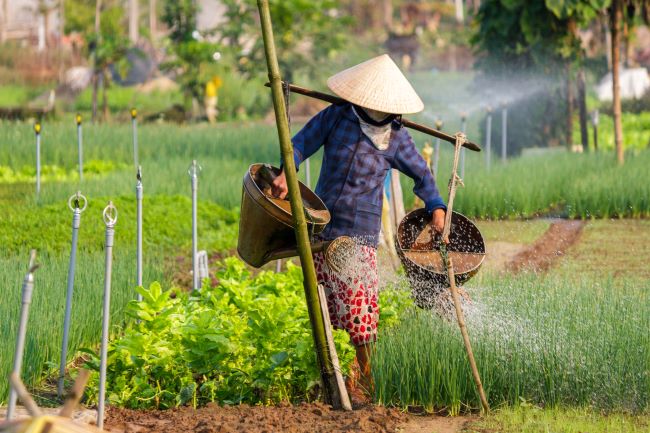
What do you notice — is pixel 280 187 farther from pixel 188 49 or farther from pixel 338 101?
pixel 188 49

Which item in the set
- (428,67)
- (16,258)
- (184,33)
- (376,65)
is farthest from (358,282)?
(428,67)

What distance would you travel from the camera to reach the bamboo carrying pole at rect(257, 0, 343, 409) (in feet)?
15.9

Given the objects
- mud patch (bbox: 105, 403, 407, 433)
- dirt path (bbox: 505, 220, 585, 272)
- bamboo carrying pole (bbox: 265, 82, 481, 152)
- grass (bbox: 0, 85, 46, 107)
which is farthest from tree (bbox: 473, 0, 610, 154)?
grass (bbox: 0, 85, 46, 107)

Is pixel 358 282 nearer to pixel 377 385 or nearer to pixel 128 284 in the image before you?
pixel 377 385

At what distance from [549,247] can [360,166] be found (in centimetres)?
541

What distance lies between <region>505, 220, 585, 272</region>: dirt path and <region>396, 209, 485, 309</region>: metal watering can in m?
3.09

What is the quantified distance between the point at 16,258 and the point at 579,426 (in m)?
4.20

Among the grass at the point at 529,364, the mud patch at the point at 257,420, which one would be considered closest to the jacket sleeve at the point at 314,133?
the grass at the point at 529,364

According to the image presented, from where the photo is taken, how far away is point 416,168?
5629 mm

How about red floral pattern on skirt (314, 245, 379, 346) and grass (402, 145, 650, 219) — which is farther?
grass (402, 145, 650, 219)

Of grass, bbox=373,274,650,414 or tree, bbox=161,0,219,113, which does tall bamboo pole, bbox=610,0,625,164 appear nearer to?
grass, bbox=373,274,650,414

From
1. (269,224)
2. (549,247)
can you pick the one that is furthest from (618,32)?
(269,224)

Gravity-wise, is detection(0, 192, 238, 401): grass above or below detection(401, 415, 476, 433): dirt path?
above

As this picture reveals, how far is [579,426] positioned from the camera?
4.80 metres
